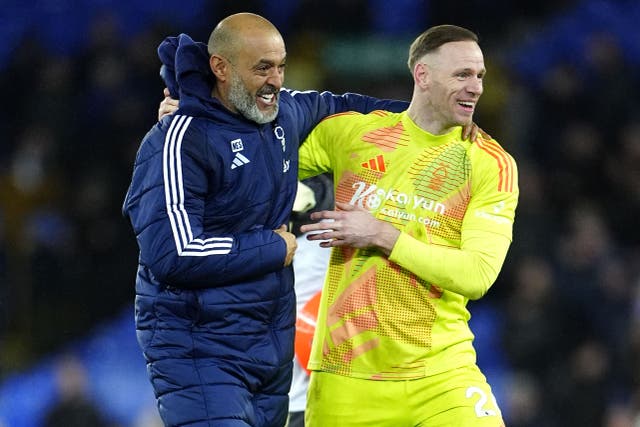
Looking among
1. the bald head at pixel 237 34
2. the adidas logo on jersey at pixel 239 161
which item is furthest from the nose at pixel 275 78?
the adidas logo on jersey at pixel 239 161

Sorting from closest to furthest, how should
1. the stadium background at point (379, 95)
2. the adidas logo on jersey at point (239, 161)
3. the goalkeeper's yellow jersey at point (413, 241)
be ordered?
the adidas logo on jersey at point (239, 161)
the goalkeeper's yellow jersey at point (413, 241)
the stadium background at point (379, 95)

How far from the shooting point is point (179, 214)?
4.67m

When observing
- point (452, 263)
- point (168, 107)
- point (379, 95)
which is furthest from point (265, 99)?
point (379, 95)

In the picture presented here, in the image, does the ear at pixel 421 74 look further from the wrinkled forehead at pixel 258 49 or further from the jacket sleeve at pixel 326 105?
the wrinkled forehead at pixel 258 49

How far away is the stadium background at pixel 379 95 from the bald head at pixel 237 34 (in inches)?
196

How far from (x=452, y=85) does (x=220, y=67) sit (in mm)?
939

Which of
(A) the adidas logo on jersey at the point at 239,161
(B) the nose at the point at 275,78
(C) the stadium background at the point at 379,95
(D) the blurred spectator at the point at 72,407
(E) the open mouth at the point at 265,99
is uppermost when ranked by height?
(B) the nose at the point at 275,78

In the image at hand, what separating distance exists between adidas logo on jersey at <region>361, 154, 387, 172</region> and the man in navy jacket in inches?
15.1

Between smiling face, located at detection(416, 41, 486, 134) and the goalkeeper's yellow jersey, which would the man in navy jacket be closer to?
the goalkeeper's yellow jersey

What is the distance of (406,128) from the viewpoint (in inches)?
206

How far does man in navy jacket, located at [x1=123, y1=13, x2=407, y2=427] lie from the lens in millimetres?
4691

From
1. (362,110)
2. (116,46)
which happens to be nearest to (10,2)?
(116,46)

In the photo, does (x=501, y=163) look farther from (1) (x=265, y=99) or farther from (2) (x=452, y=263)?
(1) (x=265, y=99)

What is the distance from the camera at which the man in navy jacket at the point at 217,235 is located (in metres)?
4.69
